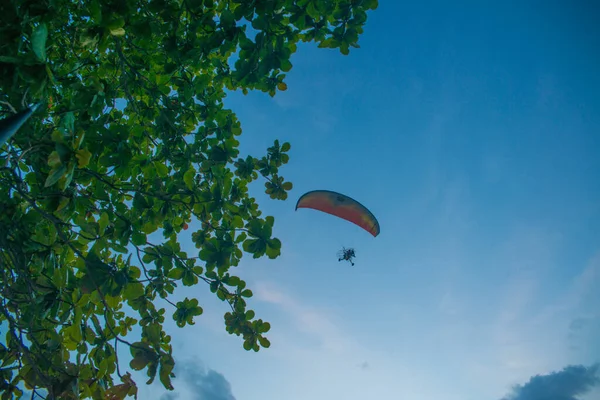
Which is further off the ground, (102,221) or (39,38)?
(39,38)

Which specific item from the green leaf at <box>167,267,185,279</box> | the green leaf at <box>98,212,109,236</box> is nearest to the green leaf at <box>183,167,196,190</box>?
the green leaf at <box>167,267,185,279</box>

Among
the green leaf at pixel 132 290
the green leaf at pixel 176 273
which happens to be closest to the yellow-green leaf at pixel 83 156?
the green leaf at pixel 132 290

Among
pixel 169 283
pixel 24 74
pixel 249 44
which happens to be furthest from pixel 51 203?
pixel 249 44

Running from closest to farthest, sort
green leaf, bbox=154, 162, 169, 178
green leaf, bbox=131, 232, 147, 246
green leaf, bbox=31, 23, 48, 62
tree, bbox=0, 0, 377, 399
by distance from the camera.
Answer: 1. green leaf, bbox=31, 23, 48, 62
2. tree, bbox=0, 0, 377, 399
3. green leaf, bbox=131, 232, 147, 246
4. green leaf, bbox=154, 162, 169, 178

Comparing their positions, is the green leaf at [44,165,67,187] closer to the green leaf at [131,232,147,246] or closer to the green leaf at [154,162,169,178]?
the green leaf at [131,232,147,246]

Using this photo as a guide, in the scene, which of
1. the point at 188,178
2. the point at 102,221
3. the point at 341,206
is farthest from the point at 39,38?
the point at 341,206

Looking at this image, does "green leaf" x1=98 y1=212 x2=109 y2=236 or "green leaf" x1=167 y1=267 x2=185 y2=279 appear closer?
"green leaf" x1=98 y1=212 x2=109 y2=236

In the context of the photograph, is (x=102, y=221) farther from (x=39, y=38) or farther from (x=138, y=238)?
(x=39, y=38)
